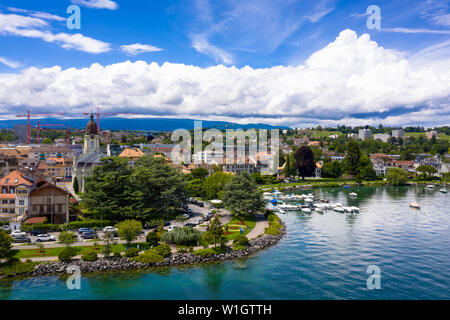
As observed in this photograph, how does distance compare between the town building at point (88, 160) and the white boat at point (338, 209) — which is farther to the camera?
the town building at point (88, 160)

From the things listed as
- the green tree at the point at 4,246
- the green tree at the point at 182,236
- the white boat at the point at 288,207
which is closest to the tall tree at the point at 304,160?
the white boat at the point at 288,207

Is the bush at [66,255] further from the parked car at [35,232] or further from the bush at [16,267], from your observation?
the parked car at [35,232]

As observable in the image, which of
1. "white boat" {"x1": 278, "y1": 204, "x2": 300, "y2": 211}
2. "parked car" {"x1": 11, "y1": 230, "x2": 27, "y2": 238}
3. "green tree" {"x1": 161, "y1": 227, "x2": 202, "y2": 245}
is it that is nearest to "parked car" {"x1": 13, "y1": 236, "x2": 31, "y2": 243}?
"parked car" {"x1": 11, "y1": 230, "x2": 27, "y2": 238}

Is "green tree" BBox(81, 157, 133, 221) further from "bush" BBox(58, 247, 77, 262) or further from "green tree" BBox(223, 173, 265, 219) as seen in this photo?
"green tree" BBox(223, 173, 265, 219)

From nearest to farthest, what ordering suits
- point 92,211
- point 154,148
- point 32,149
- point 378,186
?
point 92,211 → point 378,186 → point 32,149 → point 154,148
